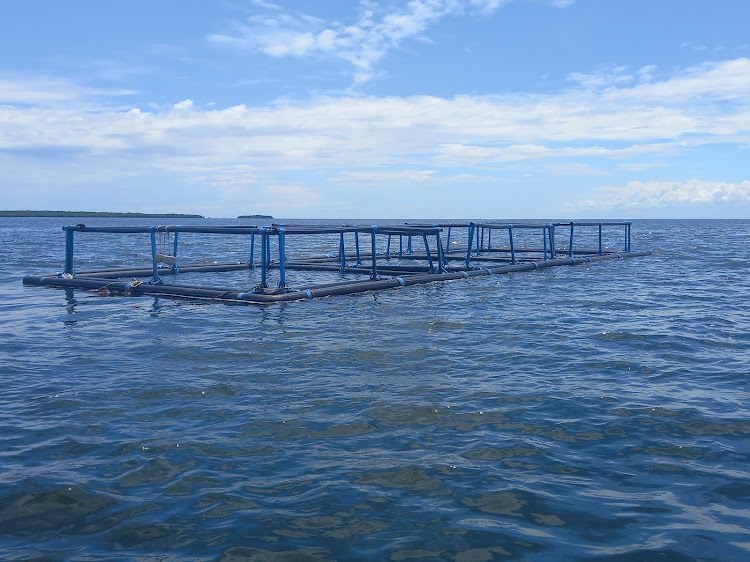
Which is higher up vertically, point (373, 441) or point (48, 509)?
point (373, 441)

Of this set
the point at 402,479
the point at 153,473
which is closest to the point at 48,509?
the point at 153,473

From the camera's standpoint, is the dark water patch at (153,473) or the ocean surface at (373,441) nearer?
the ocean surface at (373,441)

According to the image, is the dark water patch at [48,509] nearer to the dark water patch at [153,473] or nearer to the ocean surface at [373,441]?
the ocean surface at [373,441]

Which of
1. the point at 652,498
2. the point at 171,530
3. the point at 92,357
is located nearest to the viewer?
the point at 171,530

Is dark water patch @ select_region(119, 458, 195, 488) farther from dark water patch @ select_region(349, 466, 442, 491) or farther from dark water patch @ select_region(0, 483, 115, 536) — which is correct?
dark water patch @ select_region(349, 466, 442, 491)

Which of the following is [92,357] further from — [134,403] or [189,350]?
[134,403]

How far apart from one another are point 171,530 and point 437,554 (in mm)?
2043

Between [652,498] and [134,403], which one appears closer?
[652,498]

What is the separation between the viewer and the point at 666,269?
2820cm

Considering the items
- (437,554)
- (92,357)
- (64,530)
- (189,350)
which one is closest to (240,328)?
(189,350)

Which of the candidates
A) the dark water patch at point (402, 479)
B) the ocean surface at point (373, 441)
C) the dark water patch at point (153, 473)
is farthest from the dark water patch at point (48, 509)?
the dark water patch at point (402, 479)

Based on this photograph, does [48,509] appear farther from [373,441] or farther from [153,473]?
[373,441]

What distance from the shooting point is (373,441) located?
22.1 ft

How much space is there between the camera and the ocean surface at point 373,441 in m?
4.87
